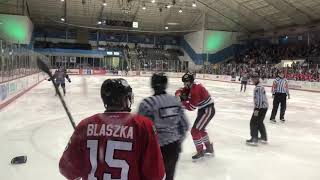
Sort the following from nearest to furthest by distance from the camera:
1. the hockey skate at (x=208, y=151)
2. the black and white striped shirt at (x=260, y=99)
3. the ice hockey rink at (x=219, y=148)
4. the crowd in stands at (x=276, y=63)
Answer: the ice hockey rink at (x=219, y=148)
the hockey skate at (x=208, y=151)
the black and white striped shirt at (x=260, y=99)
the crowd in stands at (x=276, y=63)

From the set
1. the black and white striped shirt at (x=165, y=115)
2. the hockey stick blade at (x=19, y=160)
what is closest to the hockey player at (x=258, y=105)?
the black and white striped shirt at (x=165, y=115)

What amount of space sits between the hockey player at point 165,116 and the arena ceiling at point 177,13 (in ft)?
98.2

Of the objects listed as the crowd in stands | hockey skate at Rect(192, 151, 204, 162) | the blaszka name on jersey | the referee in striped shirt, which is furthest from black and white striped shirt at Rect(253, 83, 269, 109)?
the crowd in stands

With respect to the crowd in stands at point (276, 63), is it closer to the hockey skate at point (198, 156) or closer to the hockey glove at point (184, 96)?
the hockey skate at point (198, 156)

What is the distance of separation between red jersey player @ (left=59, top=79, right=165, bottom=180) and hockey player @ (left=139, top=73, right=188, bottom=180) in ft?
4.88

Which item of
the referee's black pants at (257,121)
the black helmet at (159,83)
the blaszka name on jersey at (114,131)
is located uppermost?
the black helmet at (159,83)

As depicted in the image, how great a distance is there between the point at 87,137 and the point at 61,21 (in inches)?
1743

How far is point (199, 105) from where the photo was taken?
574cm

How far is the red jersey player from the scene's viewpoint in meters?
1.81

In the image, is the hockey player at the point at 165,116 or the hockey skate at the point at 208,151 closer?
the hockey player at the point at 165,116

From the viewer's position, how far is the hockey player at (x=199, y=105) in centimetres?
547

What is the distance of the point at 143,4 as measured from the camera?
40000mm

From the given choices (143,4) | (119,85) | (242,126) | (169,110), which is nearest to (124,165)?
(119,85)

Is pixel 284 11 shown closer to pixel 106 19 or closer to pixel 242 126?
pixel 106 19
